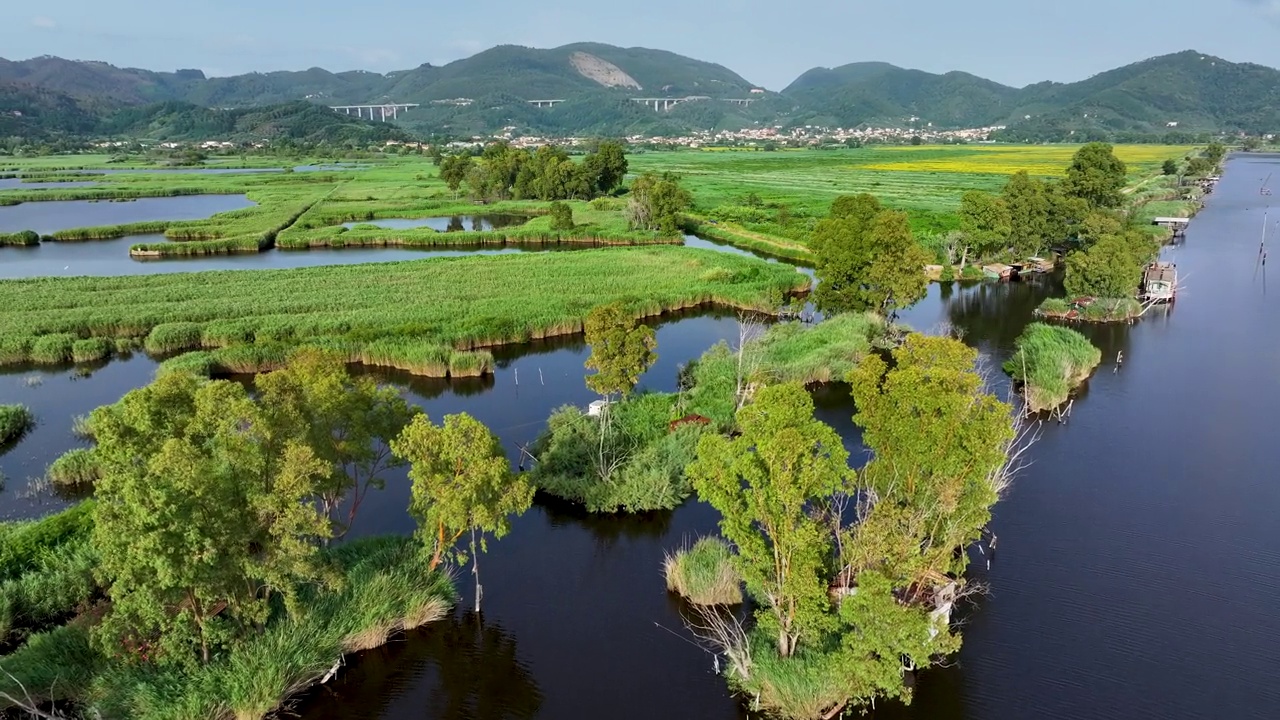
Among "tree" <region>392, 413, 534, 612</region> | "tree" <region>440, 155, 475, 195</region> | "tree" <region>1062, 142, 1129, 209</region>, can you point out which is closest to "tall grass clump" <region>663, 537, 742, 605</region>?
"tree" <region>392, 413, 534, 612</region>

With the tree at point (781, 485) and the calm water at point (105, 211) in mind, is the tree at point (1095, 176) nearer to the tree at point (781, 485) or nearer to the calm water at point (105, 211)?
the tree at point (781, 485)

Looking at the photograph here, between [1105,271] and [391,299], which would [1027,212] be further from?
[391,299]

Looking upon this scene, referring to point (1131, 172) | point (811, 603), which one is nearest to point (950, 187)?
point (1131, 172)

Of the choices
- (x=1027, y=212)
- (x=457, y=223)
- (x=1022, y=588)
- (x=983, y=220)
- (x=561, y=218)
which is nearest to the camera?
(x=1022, y=588)

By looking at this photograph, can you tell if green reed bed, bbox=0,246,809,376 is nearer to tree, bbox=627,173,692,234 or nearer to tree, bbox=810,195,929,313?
tree, bbox=810,195,929,313

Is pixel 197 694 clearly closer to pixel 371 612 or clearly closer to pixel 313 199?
pixel 371 612

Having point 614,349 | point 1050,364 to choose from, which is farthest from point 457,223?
point 1050,364
